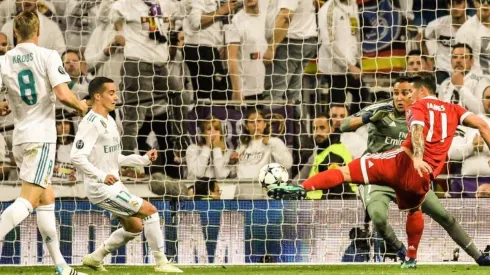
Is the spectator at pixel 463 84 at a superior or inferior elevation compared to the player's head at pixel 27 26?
superior

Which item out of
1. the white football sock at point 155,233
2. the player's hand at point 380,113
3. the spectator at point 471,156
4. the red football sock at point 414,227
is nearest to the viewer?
the white football sock at point 155,233

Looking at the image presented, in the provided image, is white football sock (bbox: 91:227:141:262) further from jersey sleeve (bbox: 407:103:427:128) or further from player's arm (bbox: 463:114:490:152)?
player's arm (bbox: 463:114:490:152)

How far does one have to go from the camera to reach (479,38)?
11547mm

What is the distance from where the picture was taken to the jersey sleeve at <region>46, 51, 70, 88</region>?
7066 millimetres

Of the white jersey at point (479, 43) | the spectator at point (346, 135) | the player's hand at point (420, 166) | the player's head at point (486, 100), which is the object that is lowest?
the player's hand at point (420, 166)

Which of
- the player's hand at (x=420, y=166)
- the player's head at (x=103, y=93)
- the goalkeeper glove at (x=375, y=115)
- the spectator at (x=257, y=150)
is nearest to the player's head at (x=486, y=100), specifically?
the spectator at (x=257, y=150)

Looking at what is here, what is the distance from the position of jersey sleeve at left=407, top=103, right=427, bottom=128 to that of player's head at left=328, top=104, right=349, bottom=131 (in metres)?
3.09

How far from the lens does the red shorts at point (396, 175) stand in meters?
8.24

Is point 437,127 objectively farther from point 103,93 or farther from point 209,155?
point 209,155

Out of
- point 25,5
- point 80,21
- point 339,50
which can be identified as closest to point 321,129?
point 339,50

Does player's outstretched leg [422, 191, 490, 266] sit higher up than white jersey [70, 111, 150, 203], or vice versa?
white jersey [70, 111, 150, 203]

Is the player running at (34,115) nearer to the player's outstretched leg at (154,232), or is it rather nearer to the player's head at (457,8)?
the player's outstretched leg at (154,232)

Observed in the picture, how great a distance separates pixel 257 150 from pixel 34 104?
4.55m

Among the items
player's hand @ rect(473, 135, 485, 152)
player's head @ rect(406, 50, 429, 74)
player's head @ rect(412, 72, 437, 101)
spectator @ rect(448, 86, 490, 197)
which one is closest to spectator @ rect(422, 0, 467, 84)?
player's head @ rect(406, 50, 429, 74)
